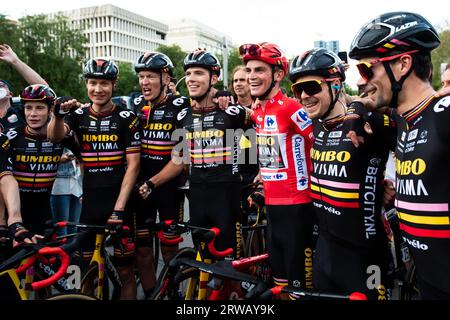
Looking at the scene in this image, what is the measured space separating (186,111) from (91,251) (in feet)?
5.76

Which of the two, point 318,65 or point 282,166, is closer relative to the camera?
point 318,65

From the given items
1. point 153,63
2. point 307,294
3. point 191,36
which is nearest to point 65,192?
point 153,63

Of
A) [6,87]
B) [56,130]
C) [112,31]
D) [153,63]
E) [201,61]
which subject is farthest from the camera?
[112,31]

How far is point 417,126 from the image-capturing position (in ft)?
7.22

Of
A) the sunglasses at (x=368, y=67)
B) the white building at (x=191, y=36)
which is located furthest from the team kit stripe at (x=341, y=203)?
the white building at (x=191, y=36)

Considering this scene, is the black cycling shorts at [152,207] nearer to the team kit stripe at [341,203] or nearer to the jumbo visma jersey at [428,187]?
the team kit stripe at [341,203]

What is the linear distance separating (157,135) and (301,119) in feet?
6.13

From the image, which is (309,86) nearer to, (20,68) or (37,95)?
(37,95)

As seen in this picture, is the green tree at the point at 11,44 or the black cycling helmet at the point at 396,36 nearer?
the black cycling helmet at the point at 396,36

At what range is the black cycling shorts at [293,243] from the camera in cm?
346

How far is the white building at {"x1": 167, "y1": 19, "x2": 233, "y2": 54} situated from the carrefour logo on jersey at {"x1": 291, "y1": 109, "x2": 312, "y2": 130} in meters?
117

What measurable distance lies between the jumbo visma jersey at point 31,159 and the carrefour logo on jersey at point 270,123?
2116mm

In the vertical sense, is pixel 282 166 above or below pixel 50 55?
below

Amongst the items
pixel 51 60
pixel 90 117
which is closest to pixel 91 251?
pixel 90 117
